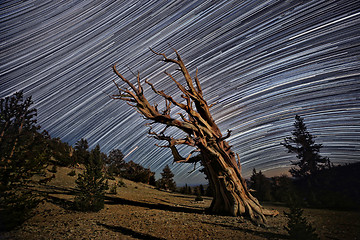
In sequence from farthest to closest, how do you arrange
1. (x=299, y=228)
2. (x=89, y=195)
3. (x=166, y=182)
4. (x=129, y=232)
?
(x=166, y=182), (x=89, y=195), (x=129, y=232), (x=299, y=228)

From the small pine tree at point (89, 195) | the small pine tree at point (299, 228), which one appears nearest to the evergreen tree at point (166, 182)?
the small pine tree at point (89, 195)

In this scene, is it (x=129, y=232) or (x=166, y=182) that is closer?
(x=129, y=232)

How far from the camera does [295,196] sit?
3.34 meters

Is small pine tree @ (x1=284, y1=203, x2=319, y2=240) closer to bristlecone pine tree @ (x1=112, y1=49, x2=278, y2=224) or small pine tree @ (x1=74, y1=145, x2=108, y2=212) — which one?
bristlecone pine tree @ (x1=112, y1=49, x2=278, y2=224)

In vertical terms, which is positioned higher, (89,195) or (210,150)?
(210,150)

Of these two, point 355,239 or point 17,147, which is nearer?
point 355,239

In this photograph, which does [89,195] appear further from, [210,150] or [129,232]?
[210,150]

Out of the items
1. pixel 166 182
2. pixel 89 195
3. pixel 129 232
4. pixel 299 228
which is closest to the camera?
pixel 299 228

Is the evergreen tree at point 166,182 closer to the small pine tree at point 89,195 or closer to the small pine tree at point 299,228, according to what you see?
the small pine tree at point 89,195

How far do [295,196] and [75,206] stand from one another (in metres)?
8.88

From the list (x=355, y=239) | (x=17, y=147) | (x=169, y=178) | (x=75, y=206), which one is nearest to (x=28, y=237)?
(x=17, y=147)

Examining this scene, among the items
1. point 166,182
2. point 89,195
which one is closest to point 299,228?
point 89,195

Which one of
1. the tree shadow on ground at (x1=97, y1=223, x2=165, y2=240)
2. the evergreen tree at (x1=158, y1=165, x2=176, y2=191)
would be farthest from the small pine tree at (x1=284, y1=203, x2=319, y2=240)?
the evergreen tree at (x1=158, y1=165, x2=176, y2=191)

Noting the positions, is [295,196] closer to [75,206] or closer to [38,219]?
[38,219]
